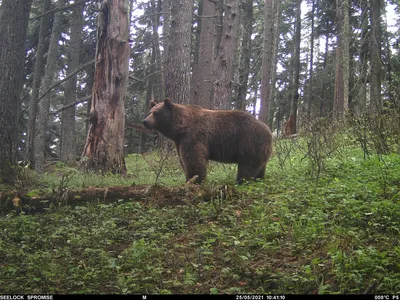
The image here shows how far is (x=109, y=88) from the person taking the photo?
36.3ft

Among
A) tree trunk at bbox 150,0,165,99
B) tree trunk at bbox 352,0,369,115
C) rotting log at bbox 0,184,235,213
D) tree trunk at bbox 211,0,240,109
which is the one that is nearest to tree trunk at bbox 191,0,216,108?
tree trunk at bbox 150,0,165,99

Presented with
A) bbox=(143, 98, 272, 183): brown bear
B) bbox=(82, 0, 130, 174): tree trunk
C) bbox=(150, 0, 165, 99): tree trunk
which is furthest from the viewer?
bbox=(150, 0, 165, 99): tree trunk

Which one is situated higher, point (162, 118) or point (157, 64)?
point (157, 64)

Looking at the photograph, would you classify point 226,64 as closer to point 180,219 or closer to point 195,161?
point 195,161

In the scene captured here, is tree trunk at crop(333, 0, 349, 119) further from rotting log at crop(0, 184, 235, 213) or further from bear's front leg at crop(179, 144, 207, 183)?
rotting log at crop(0, 184, 235, 213)

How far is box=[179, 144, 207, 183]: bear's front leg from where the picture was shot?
822 cm

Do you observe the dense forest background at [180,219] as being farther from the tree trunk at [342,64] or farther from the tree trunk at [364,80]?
the tree trunk at [342,64]

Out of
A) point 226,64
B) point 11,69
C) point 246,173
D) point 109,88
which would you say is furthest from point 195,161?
point 226,64

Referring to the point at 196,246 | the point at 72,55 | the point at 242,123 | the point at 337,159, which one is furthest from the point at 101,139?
the point at 72,55

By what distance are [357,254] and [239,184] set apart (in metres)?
4.40

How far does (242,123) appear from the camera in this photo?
8719 millimetres

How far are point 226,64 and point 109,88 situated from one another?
16.0 ft

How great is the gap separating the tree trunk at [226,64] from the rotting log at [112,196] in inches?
300

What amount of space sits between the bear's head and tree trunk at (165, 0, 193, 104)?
19.7 feet
